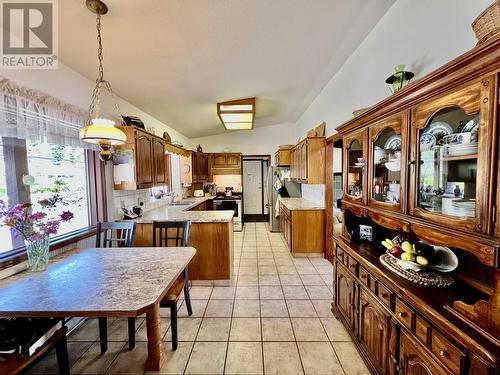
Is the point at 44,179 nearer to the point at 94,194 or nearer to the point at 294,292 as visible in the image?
the point at 94,194

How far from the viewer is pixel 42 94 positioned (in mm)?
1869

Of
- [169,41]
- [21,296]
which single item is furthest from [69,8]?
[21,296]

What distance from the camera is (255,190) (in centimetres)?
718

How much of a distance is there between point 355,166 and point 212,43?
178 cm

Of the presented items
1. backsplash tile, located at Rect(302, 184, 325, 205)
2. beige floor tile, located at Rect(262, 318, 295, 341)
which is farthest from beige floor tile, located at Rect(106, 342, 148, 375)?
backsplash tile, located at Rect(302, 184, 325, 205)

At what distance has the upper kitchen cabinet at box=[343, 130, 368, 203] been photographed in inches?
68.9

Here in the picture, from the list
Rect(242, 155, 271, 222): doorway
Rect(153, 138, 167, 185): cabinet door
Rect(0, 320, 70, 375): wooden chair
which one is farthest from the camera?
Rect(242, 155, 271, 222): doorway

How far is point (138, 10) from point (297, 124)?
512 cm

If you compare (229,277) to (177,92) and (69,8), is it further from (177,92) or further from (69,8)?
(69,8)

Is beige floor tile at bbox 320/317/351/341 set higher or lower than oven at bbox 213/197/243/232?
lower

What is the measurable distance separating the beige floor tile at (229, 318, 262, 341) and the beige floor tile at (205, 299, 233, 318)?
154 mm

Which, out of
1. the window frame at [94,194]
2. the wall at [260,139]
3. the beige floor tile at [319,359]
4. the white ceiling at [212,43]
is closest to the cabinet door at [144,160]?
the window frame at [94,194]

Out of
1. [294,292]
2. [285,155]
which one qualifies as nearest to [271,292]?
[294,292]

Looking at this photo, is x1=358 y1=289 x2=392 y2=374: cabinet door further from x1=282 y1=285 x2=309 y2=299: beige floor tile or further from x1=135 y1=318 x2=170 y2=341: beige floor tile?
x1=135 y1=318 x2=170 y2=341: beige floor tile
